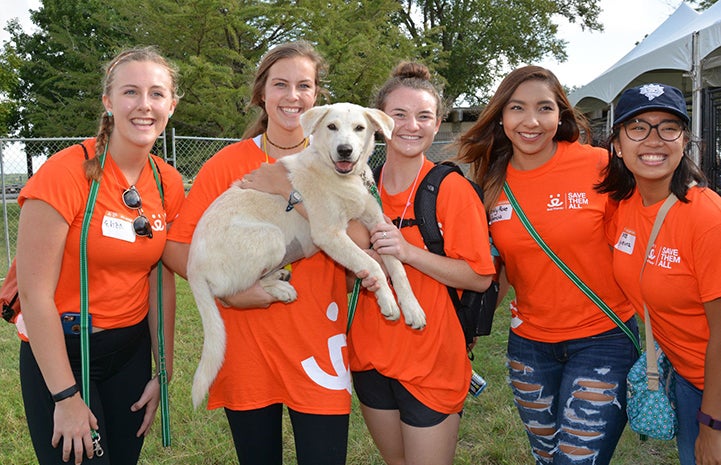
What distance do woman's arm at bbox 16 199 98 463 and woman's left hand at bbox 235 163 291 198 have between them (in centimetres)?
85

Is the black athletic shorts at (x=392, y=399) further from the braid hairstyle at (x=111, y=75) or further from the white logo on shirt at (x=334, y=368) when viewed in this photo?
the braid hairstyle at (x=111, y=75)

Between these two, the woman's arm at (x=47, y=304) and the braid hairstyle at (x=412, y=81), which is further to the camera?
the braid hairstyle at (x=412, y=81)

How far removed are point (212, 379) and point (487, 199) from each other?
1.67 m

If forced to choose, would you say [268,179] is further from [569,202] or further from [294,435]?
[569,202]

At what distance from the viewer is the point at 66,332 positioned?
2.41 m

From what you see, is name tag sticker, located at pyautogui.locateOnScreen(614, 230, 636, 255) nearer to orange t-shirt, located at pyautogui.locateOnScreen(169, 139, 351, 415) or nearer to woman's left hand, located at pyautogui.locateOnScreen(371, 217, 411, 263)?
woman's left hand, located at pyautogui.locateOnScreen(371, 217, 411, 263)

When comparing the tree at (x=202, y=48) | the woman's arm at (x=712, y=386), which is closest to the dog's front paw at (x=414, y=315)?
the woman's arm at (x=712, y=386)

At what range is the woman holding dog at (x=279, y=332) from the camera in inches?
98.4

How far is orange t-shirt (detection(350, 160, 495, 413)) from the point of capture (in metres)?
2.60

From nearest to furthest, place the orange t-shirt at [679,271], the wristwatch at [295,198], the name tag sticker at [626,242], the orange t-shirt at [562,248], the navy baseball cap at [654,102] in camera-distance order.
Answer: the orange t-shirt at [679,271], the navy baseball cap at [654,102], the name tag sticker at [626,242], the orange t-shirt at [562,248], the wristwatch at [295,198]

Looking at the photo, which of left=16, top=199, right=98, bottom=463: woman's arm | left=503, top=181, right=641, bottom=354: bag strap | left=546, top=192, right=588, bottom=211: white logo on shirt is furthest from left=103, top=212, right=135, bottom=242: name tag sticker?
left=546, top=192, right=588, bottom=211: white logo on shirt

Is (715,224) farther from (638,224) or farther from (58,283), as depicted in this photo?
(58,283)

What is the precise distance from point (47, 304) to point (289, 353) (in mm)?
1036

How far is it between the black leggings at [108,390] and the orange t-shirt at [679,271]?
236 centimetres
